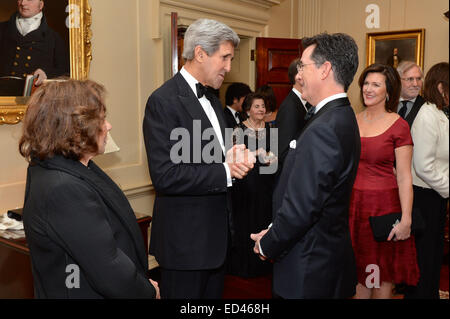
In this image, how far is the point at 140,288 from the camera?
144 centimetres

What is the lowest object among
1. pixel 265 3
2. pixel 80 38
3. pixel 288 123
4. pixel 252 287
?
pixel 252 287

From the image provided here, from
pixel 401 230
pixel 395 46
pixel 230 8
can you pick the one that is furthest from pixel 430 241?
pixel 230 8

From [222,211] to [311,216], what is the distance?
57 centimetres

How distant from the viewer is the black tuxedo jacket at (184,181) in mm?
1940

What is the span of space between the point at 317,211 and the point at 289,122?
3.99 ft

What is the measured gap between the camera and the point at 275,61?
550 centimetres

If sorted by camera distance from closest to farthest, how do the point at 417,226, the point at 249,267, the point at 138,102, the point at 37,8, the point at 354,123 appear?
the point at 354,123 < the point at 417,226 < the point at 37,8 < the point at 138,102 < the point at 249,267

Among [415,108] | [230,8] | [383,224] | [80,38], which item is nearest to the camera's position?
[383,224]

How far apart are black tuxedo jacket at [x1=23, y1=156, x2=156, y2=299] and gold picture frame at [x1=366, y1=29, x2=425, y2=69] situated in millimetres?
4889

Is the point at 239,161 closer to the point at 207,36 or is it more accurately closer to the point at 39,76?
the point at 207,36

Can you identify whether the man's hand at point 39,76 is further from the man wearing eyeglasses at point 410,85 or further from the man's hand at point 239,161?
the man wearing eyeglasses at point 410,85

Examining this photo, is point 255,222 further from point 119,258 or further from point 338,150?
point 119,258

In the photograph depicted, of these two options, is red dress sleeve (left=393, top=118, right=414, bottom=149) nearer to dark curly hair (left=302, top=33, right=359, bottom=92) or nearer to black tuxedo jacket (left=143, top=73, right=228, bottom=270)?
dark curly hair (left=302, top=33, right=359, bottom=92)
